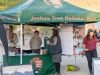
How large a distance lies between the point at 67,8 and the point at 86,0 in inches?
1257

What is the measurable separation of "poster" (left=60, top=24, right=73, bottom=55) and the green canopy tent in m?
0.69

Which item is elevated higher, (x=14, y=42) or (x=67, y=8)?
(x=67, y=8)

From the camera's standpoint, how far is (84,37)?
33.6ft

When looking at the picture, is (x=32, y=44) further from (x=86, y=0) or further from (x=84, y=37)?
(x=86, y=0)

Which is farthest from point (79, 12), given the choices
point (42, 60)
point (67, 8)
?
point (42, 60)

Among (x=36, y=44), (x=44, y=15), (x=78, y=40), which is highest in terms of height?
(x=44, y=15)

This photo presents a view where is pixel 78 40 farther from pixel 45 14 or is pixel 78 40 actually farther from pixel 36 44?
pixel 45 14

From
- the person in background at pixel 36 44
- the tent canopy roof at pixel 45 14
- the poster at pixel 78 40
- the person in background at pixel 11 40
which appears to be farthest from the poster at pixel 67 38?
the person in background at pixel 11 40

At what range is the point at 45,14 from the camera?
8844mm

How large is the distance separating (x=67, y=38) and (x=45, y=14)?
4.90 ft

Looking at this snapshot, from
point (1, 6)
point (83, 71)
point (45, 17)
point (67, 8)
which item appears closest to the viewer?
point (45, 17)

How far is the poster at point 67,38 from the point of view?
32.4 ft

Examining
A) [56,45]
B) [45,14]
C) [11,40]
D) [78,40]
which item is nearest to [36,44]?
[11,40]

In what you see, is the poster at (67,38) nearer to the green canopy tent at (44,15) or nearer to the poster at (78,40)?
the poster at (78,40)
